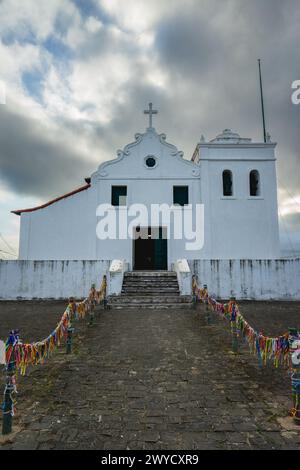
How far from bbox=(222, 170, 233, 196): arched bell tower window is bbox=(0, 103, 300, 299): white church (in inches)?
2.5

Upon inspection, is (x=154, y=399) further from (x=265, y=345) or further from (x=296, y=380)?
(x=265, y=345)

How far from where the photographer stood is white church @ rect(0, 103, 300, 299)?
19078 mm

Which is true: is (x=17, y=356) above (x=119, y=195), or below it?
below

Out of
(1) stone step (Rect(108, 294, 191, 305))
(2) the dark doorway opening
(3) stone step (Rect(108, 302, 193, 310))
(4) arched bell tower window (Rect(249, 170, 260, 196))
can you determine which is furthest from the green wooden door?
(4) arched bell tower window (Rect(249, 170, 260, 196))

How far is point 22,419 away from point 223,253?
642 inches

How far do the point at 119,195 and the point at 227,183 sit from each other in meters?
7.26

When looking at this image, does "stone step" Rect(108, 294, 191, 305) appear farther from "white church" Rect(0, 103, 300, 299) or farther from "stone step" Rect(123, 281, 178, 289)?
"white church" Rect(0, 103, 300, 299)

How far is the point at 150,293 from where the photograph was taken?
48.4 feet

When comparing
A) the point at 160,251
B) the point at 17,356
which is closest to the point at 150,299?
the point at 160,251

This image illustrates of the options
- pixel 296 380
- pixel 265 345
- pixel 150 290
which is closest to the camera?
pixel 296 380

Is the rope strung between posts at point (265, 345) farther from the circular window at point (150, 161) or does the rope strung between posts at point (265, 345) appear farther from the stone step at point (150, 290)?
the circular window at point (150, 161)

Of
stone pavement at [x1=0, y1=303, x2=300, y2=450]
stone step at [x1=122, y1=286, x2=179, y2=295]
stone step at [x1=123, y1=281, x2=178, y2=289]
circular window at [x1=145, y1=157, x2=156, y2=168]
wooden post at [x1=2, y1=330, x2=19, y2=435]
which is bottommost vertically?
stone pavement at [x1=0, y1=303, x2=300, y2=450]

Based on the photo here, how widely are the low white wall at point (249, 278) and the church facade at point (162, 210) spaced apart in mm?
3071
